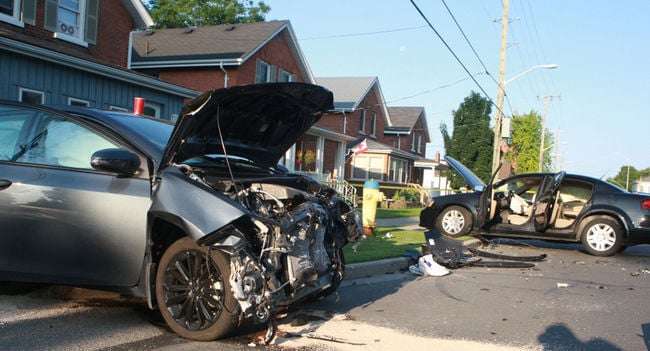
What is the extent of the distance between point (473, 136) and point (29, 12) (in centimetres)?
3274

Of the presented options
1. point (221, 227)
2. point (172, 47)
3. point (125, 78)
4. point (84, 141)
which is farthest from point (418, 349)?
point (172, 47)

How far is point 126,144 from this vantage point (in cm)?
437

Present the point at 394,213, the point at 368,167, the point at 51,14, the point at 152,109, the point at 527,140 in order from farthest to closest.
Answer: the point at 527,140 → the point at 368,167 → the point at 394,213 → the point at 152,109 → the point at 51,14

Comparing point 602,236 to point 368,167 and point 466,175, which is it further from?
point 368,167

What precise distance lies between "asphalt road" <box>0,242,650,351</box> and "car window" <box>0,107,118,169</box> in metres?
1.24

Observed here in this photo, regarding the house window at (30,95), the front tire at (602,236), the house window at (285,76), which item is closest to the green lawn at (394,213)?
the front tire at (602,236)

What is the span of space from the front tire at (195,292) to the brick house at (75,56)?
9537mm

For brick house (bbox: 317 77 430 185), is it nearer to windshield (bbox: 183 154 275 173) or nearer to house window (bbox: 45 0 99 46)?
house window (bbox: 45 0 99 46)

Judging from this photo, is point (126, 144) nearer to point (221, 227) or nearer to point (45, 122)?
point (45, 122)

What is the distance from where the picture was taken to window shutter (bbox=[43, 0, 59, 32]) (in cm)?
1405

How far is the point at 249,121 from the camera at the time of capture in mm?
5055

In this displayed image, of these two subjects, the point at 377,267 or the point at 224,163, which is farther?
the point at 377,267

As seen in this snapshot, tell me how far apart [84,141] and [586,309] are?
510 centimetres

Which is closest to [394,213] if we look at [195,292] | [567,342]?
[567,342]
